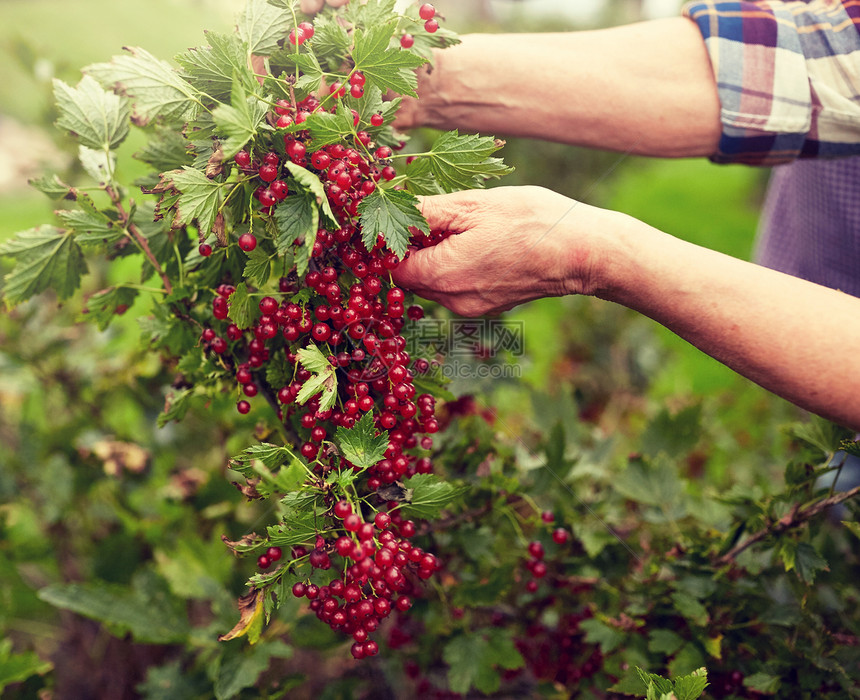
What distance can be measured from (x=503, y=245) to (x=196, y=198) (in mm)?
585

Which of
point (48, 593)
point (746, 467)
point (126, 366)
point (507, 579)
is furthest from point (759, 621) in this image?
point (126, 366)

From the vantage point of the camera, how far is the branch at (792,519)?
4.28ft

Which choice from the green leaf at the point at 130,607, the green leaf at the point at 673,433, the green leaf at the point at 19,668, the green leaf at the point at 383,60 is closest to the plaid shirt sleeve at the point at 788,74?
the green leaf at the point at 673,433

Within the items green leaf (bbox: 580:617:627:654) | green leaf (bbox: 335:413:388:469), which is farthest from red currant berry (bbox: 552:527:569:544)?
green leaf (bbox: 335:413:388:469)

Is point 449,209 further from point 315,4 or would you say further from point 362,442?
point 315,4

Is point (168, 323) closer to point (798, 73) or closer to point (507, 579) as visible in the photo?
point (507, 579)

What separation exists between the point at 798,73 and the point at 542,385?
2559mm

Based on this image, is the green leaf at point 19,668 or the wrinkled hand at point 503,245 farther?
the green leaf at point 19,668

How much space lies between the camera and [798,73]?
161cm

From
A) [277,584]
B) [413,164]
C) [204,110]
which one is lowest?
[277,584]

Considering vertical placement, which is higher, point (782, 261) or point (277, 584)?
point (277, 584)

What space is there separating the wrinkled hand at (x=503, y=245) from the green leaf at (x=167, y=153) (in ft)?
1.87

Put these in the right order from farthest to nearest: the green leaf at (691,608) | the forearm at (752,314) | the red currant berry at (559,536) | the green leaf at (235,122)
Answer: the red currant berry at (559,536) < the green leaf at (691,608) < the forearm at (752,314) < the green leaf at (235,122)

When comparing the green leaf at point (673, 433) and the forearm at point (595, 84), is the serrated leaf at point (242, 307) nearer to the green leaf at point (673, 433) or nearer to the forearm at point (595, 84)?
the forearm at point (595, 84)
